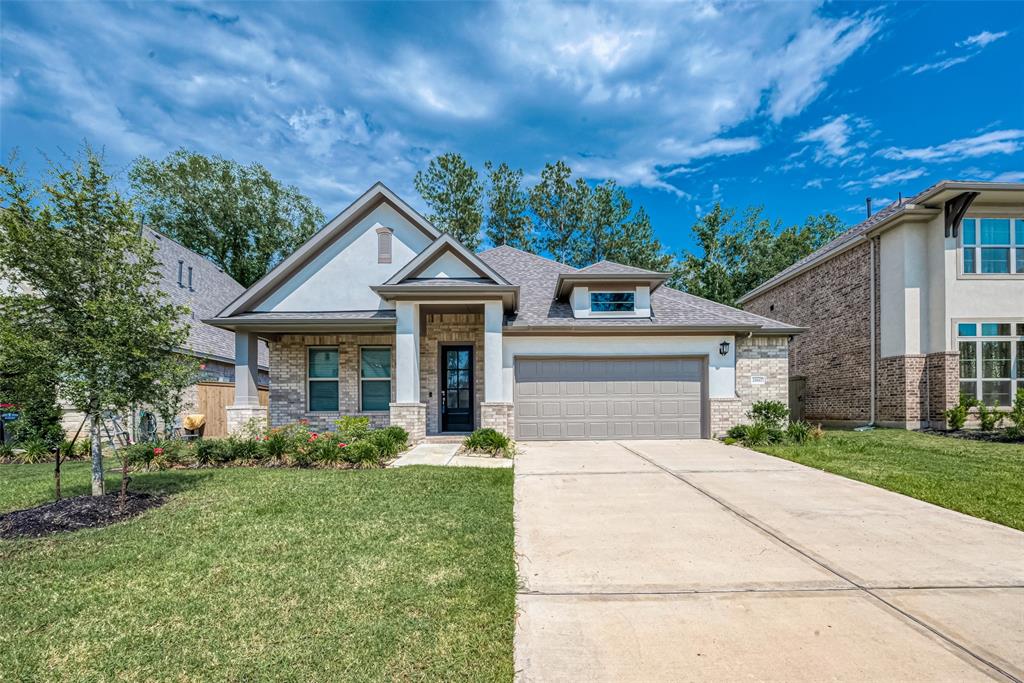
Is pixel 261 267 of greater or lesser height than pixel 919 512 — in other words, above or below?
above

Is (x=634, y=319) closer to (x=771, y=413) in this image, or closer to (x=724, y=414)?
(x=724, y=414)

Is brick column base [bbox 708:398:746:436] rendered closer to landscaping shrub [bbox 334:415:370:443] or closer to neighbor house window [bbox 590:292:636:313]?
neighbor house window [bbox 590:292:636:313]

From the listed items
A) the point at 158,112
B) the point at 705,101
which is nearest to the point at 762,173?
the point at 705,101

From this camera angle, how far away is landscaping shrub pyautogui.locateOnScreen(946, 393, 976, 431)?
11898mm

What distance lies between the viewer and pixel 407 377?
10.7 metres

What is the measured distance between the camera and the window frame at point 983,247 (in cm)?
1247

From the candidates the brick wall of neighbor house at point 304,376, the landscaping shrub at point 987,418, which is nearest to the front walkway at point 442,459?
the brick wall of neighbor house at point 304,376

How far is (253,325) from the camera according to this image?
11.1m

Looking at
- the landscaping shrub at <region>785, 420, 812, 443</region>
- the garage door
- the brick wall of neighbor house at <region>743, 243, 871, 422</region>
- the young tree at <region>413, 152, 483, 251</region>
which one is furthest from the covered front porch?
the young tree at <region>413, 152, 483, 251</region>

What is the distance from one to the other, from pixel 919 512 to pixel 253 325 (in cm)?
1240

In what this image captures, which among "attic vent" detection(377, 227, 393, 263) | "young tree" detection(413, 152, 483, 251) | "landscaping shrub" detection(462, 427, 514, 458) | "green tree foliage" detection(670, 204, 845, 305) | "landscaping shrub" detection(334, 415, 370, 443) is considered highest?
"young tree" detection(413, 152, 483, 251)

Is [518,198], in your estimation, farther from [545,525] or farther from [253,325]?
[545,525]

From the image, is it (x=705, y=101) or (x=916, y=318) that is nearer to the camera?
(x=916, y=318)

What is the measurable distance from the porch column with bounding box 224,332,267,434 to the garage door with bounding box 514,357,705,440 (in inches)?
244
